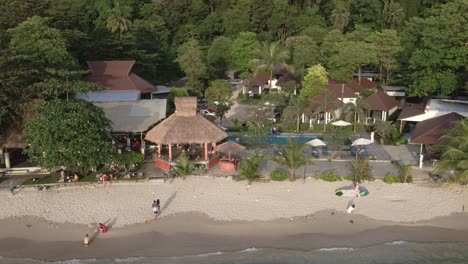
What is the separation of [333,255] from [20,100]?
1800 cm

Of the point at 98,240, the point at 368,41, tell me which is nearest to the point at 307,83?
the point at 368,41

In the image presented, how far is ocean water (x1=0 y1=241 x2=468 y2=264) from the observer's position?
54.4 feet

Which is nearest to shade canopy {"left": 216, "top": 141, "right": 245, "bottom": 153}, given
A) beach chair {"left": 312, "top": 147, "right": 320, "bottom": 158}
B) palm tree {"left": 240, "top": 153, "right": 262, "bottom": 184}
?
palm tree {"left": 240, "top": 153, "right": 262, "bottom": 184}

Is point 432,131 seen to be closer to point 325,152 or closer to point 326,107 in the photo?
point 325,152

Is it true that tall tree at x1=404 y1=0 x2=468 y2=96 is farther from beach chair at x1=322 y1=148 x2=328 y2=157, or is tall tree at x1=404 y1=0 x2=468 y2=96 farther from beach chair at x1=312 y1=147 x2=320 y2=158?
beach chair at x1=312 y1=147 x2=320 y2=158

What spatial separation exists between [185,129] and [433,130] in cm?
1442

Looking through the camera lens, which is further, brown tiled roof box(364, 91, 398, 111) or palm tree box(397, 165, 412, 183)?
brown tiled roof box(364, 91, 398, 111)

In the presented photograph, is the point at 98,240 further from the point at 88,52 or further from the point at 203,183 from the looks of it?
the point at 88,52

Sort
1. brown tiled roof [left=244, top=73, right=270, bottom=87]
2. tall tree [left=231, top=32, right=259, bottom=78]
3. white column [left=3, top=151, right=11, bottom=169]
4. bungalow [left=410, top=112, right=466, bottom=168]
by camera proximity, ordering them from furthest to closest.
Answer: tall tree [left=231, top=32, right=259, bottom=78], brown tiled roof [left=244, top=73, right=270, bottom=87], bungalow [left=410, top=112, right=466, bottom=168], white column [left=3, top=151, right=11, bottom=169]

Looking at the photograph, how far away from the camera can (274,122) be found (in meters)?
36.5


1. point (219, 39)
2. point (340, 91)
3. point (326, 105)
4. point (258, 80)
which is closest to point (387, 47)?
point (340, 91)

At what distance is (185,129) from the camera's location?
25.7 metres

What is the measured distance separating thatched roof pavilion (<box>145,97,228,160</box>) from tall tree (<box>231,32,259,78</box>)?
33.7 metres

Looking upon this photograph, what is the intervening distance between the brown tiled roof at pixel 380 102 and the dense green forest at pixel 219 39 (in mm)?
2295
